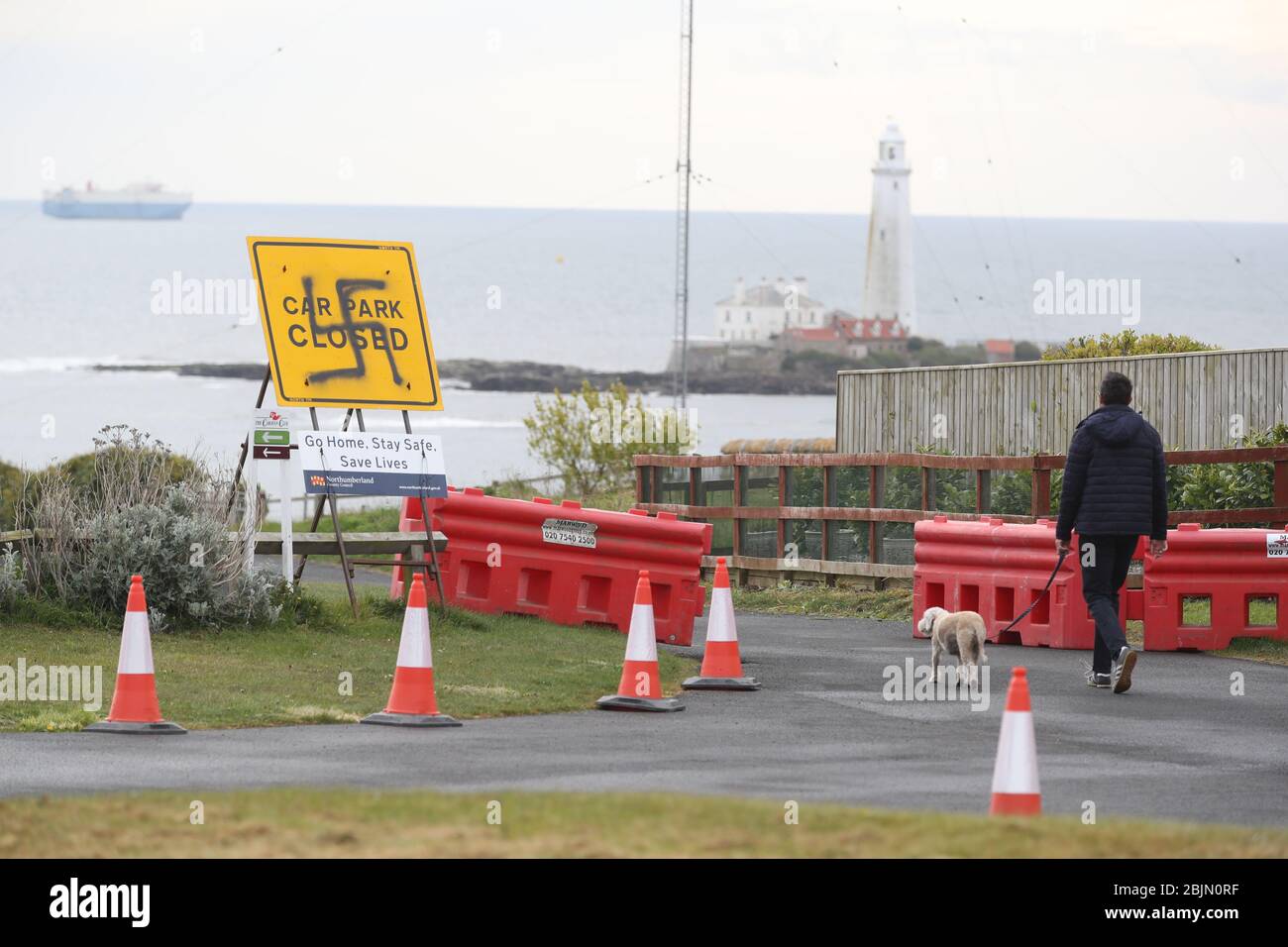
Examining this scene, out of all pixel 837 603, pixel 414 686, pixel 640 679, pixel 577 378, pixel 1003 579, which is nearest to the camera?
pixel 414 686

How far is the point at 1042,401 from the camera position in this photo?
2369 centimetres

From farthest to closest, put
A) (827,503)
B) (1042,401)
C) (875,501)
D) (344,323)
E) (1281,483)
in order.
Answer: (1042,401)
(827,503)
(875,501)
(1281,483)
(344,323)

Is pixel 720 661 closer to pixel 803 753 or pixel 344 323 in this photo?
pixel 803 753

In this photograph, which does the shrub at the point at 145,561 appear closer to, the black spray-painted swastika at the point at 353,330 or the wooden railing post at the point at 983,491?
the black spray-painted swastika at the point at 353,330

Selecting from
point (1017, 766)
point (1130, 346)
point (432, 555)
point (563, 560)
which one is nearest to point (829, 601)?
point (563, 560)

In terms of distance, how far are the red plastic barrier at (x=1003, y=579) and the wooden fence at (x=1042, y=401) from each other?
4.94m

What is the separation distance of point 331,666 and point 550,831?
→ 22.3 feet

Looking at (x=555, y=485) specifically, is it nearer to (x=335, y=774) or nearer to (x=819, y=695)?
(x=819, y=695)

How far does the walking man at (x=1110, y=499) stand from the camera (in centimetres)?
1412

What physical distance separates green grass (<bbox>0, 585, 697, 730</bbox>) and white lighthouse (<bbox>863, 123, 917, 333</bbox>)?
429 feet

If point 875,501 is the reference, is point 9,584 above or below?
below

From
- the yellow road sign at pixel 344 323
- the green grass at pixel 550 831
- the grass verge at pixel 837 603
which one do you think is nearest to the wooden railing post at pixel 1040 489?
the grass verge at pixel 837 603

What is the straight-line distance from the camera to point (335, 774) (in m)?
9.64

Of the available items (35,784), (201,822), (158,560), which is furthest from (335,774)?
(158,560)
